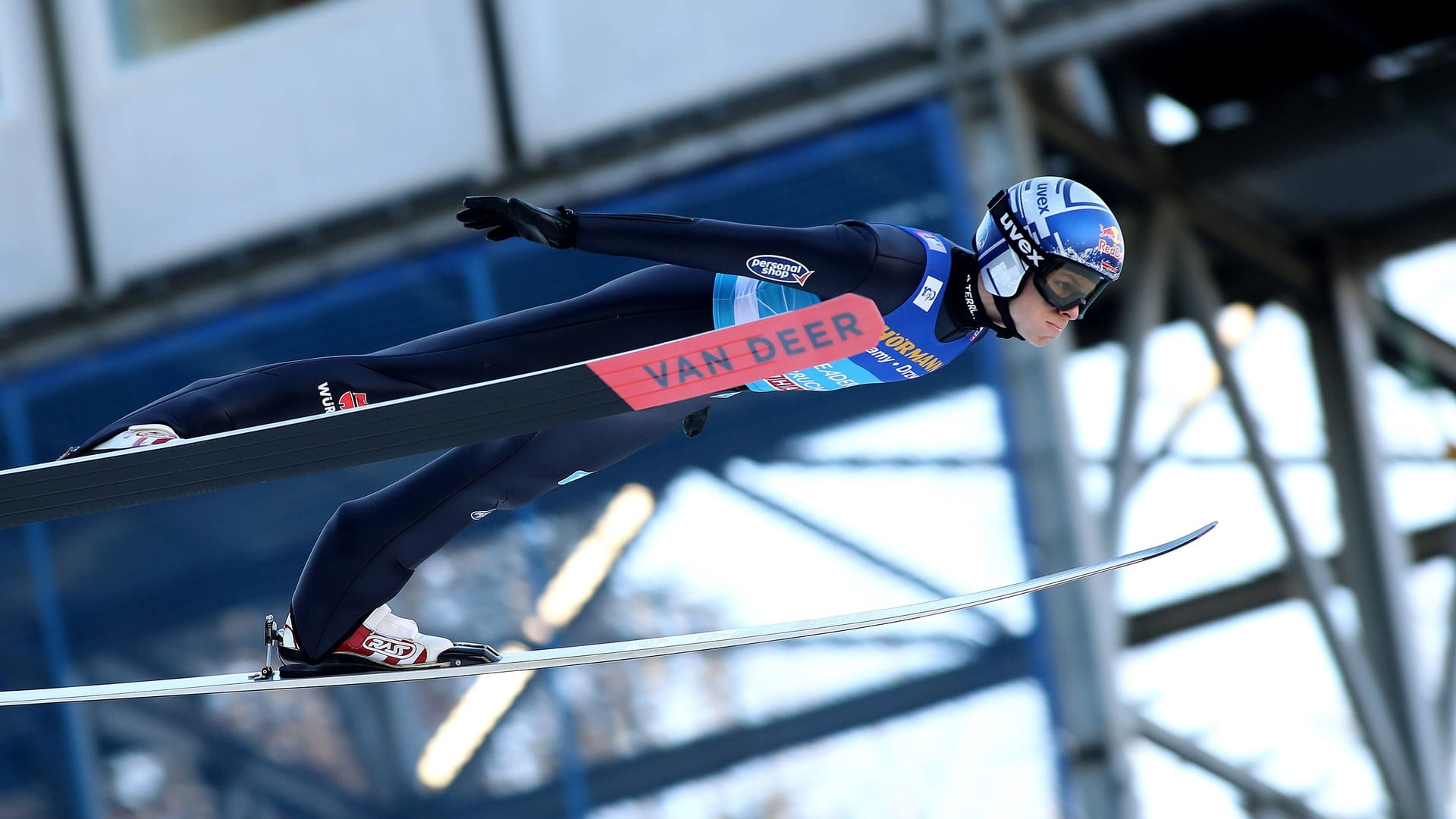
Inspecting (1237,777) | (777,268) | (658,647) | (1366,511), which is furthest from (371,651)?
(1366,511)

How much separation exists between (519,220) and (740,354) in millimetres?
535

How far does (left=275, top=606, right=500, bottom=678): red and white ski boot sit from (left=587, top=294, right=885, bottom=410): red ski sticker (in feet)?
2.88

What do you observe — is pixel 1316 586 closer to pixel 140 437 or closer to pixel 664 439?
pixel 664 439

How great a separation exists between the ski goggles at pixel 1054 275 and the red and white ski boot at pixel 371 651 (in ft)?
5.34

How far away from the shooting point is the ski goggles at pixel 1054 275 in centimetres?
372

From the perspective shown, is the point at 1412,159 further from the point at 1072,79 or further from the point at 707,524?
the point at 707,524

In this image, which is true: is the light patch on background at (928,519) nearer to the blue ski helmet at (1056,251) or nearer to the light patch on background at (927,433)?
the light patch on background at (927,433)

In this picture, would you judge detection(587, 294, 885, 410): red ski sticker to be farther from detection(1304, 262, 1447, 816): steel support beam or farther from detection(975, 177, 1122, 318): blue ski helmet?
detection(1304, 262, 1447, 816): steel support beam

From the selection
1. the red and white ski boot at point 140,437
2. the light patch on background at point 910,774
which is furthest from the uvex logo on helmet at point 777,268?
the light patch on background at point 910,774

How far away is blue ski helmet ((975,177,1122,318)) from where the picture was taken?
3.72 m

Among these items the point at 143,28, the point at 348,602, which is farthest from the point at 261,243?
the point at 348,602

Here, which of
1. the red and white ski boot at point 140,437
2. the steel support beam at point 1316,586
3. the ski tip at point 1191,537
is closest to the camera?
the red and white ski boot at point 140,437

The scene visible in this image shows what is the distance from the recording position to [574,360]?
3.83m

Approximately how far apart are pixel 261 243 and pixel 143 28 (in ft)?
4.81
